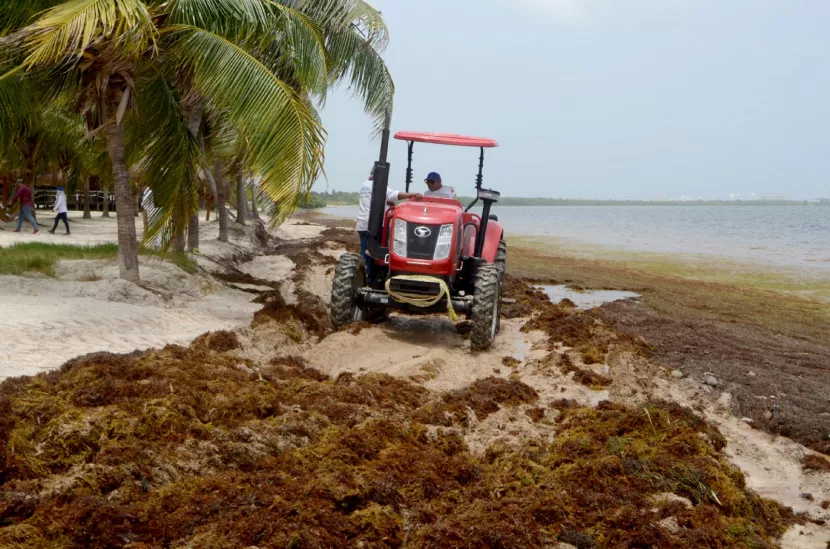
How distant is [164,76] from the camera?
898 centimetres

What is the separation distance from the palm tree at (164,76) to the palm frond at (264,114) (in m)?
0.01

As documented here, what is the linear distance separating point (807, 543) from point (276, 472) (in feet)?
9.79

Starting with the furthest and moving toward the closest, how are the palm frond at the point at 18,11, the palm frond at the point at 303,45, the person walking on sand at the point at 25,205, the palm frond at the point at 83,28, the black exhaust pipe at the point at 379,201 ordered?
the person walking on sand at the point at 25,205 → the palm frond at the point at 303,45 → the palm frond at the point at 18,11 → the black exhaust pipe at the point at 379,201 → the palm frond at the point at 83,28

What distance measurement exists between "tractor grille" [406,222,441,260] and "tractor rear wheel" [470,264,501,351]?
62 centimetres

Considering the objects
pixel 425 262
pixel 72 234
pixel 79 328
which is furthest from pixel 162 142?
pixel 72 234

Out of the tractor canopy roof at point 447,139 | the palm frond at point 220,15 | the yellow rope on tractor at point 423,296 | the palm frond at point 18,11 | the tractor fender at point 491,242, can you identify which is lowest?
the yellow rope on tractor at point 423,296

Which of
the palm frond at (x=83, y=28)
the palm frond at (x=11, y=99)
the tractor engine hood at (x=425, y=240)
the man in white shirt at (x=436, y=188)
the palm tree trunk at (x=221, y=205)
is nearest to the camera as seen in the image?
the palm frond at (x=83, y=28)

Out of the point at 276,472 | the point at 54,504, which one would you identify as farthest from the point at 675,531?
the point at 54,504

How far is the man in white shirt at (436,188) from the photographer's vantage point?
796 cm

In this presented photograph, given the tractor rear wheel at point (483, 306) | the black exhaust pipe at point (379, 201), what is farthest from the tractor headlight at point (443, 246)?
the black exhaust pipe at point (379, 201)

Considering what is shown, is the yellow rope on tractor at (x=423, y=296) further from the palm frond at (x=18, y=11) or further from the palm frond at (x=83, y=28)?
the palm frond at (x=18, y=11)

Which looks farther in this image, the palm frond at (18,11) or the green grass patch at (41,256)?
the green grass patch at (41,256)

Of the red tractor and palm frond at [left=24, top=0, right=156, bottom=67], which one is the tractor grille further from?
palm frond at [left=24, top=0, right=156, bottom=67]

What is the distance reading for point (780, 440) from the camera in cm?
514
